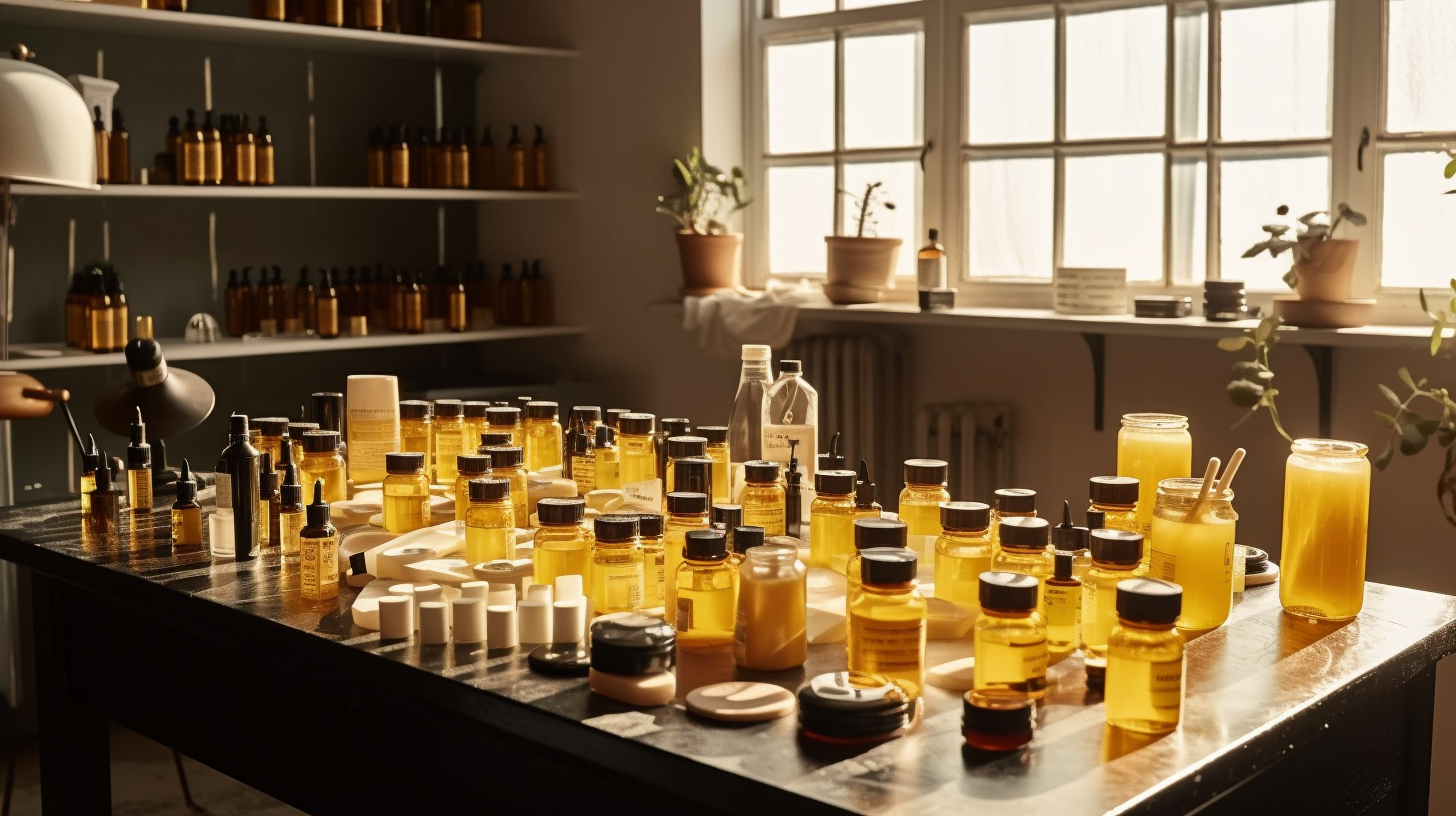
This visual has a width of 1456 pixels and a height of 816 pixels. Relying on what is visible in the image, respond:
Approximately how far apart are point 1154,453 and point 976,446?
5.46ft

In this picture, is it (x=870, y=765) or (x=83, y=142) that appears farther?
(x=83, y=142)

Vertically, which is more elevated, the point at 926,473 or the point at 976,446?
the point at 926,473

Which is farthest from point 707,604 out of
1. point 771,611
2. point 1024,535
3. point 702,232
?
point 702,232

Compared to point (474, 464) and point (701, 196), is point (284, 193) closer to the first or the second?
point (701, 196)

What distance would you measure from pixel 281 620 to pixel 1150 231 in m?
2.47

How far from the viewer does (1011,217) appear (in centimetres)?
363

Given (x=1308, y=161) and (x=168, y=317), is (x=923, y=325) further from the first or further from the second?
(x=168, y=317)

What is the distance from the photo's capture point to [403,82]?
4531 millimetres

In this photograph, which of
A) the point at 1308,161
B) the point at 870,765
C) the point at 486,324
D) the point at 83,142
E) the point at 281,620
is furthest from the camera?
the point at 486,324

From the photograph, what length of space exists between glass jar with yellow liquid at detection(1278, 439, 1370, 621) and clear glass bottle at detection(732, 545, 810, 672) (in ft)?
2.00

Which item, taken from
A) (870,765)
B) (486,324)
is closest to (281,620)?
(870,765)

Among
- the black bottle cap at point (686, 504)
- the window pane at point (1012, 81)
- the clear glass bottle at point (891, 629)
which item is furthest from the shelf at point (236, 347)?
the clear glass bottle at point (891, 629)

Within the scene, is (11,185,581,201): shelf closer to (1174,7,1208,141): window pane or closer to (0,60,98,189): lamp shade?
(0,60,98,189): lamp shade

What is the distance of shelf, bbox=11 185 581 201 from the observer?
11.5ft
